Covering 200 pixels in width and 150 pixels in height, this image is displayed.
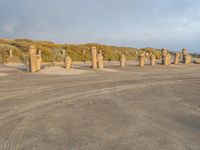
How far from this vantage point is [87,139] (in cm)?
613

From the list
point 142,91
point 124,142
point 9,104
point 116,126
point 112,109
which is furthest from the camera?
point 142,91

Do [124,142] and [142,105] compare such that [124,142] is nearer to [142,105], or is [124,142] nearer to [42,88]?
[142,105]

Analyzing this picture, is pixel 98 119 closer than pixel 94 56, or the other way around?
pixel 98 119

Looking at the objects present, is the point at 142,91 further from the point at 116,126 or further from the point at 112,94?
the point at 116,126

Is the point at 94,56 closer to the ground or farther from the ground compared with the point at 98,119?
farther from the ground

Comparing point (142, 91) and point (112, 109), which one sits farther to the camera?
point (142, 91)

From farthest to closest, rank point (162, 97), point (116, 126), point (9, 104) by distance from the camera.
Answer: point (162, 97) < point (9, 104) < point (116, 126)

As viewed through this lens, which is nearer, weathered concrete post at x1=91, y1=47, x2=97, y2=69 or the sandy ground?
the sandy ground

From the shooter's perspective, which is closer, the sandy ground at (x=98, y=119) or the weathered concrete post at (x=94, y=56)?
the sandy ground at (x=98, y=119)

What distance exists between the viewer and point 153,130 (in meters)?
6.82

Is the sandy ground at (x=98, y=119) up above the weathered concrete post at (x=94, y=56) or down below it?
below

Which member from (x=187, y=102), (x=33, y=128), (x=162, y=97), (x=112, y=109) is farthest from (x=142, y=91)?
(x=33, y=128)

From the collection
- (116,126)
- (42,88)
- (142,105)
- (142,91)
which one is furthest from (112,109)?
(42,88)

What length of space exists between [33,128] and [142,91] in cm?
695
